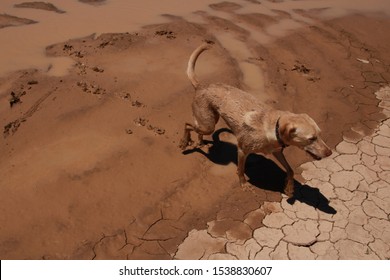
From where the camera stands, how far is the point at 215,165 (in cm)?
543

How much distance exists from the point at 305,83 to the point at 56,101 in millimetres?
4885

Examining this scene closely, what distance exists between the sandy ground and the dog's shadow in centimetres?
2

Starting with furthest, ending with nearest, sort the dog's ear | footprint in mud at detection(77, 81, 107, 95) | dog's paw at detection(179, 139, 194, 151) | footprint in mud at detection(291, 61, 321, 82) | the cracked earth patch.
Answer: footprint in mud at detection(291, 61, 321, 82) < footprint in mud at detection(77, 81, 107, 95) < dog's paw at detection(179, 139, 194, 151) < the cracked earth patch < the dog's ear

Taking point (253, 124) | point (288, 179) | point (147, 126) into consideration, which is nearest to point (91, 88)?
point (147, 126)

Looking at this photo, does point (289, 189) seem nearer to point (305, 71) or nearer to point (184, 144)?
point (184, 144)

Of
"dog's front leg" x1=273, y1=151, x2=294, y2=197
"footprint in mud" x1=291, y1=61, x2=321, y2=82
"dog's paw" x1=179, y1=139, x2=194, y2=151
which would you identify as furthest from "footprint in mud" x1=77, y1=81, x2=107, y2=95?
"footprint in mud" x1=291, y1=61, x2=321, y2=82

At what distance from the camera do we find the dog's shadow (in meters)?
5.08

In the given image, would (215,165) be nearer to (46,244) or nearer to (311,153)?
(311,153)

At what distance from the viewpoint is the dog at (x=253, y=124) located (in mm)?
4148

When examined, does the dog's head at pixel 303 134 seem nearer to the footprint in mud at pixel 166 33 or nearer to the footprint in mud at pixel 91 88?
the footprint in mud at pixel 91 88

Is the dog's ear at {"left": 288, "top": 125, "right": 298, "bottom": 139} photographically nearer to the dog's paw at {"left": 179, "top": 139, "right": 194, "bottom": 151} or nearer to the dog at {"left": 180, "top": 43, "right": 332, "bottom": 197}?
the dog at {"left": 180, "top": 43, "right": 332, "bottom": 197}

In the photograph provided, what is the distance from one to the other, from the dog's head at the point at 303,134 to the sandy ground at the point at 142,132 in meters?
1.16

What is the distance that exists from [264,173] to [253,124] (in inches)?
46.4

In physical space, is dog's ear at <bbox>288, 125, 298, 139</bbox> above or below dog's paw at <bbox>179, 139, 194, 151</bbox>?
above
